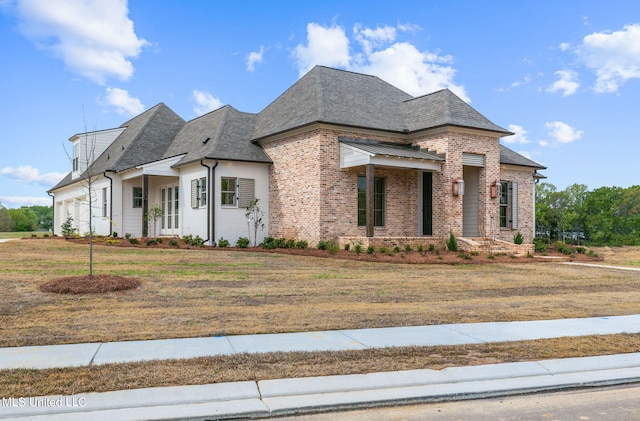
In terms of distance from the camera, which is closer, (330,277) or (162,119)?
(330,277)

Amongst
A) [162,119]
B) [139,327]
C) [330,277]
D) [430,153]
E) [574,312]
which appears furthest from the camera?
[162,119]

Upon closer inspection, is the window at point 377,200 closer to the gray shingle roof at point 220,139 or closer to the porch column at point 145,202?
the gray shingle roof at point 220,139

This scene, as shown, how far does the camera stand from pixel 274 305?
34.7ft

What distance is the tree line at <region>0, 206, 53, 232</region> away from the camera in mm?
69875

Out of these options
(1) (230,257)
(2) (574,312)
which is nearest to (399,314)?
(2) (574,312)

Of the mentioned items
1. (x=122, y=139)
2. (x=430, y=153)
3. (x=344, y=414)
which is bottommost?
(x=344, y=414)

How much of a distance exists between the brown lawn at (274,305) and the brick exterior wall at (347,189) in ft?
11.4

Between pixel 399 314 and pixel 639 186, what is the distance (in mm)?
64635

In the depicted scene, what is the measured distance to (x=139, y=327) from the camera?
8445 millimetres

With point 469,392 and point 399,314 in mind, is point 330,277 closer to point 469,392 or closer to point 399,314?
point 399,314

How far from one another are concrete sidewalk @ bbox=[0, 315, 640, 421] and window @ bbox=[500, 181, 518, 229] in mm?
18611

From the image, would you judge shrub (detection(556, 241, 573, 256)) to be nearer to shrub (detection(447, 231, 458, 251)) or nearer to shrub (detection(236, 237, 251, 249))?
shrub (detection(447, 231, 458, 251))

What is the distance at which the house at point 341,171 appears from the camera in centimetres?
2195

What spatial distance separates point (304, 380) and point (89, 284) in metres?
7.30
